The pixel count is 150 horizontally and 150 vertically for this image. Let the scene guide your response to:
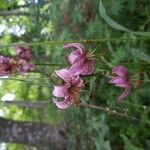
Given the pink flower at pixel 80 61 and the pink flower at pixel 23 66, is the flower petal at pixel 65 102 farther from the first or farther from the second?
the pink flower at pixel 23 66

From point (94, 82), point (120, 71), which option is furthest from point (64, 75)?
point (94, 82)

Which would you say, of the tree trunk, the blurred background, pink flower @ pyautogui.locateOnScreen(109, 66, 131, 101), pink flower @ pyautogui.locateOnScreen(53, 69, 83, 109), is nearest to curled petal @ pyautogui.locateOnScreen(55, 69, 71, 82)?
pink flower @ pyautogui.locateOnScreen(53, 69, 83, 109)

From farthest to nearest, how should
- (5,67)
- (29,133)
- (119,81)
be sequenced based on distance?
(29,133)
(5,67)
(119,81)

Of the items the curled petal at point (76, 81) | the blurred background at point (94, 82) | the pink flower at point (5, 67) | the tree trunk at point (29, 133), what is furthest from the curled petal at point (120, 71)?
the tree trunk at point (29, 133)

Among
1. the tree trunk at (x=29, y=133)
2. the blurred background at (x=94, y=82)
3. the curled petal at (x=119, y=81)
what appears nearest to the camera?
the curled petal at (x=119, y=81)

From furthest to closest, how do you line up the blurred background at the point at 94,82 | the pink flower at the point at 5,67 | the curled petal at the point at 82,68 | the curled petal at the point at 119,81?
the blurred background at the point at 94,82 → the pink flower at the point at 5,67 → the curled petal at the point at 119,81 → the curled petal at the point at 82,68

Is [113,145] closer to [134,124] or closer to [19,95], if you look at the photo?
[134,124]

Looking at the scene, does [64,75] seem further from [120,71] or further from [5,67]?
[5,67]

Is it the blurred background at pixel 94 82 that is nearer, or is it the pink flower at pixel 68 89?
the pink flower at pixel 68 89

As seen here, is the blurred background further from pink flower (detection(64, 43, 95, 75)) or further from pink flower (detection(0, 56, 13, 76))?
pink flower (detection(64, 43, 95, 75))
